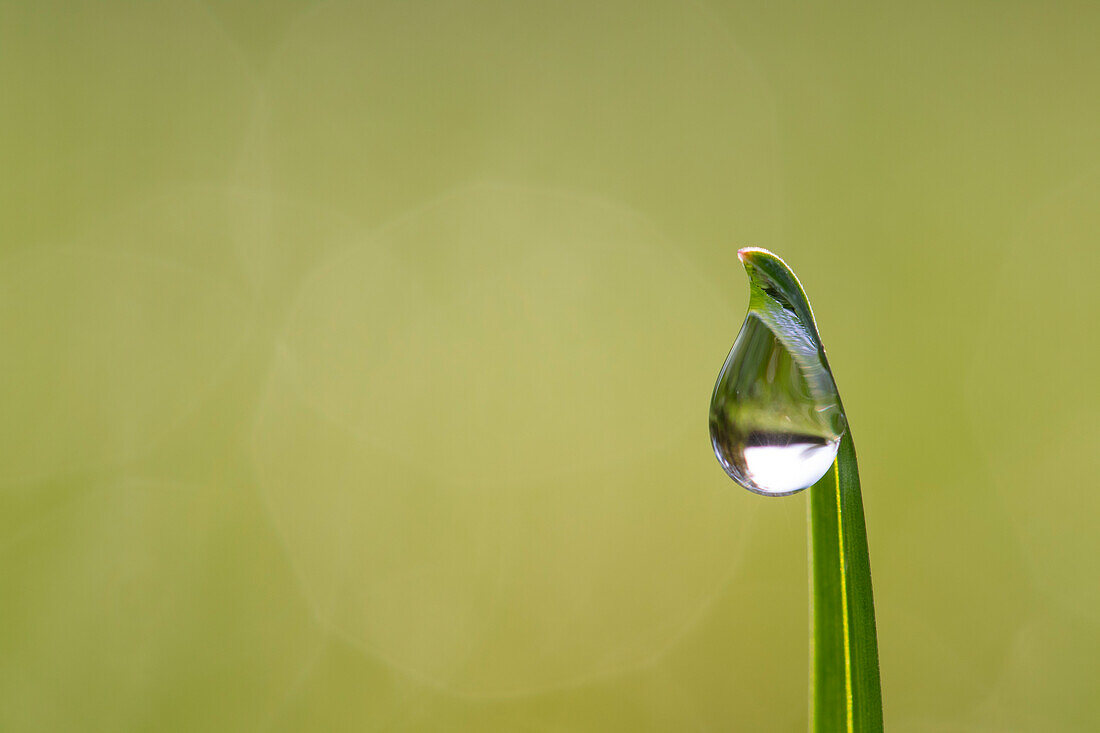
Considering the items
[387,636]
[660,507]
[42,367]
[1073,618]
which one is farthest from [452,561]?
[1073,618]

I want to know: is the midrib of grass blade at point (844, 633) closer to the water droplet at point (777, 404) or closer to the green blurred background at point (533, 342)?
the water droplet at point (777, 404)

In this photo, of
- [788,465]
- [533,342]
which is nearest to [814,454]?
[788,465]

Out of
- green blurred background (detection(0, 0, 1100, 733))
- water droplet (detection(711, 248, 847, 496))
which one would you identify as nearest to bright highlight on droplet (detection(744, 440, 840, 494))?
water droplet (detection(711, 248, 847, 496))

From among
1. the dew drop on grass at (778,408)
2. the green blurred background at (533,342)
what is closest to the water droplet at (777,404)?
the dew drop on grass at (778,408)

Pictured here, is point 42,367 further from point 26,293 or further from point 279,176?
point 279,176

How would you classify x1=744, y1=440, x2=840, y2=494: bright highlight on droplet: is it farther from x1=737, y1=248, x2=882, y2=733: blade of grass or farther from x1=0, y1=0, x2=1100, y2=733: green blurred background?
x1=0, y1=0, x2=1100, y2=733: green blurred background

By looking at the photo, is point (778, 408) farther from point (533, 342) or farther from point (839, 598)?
point (533, 342)
